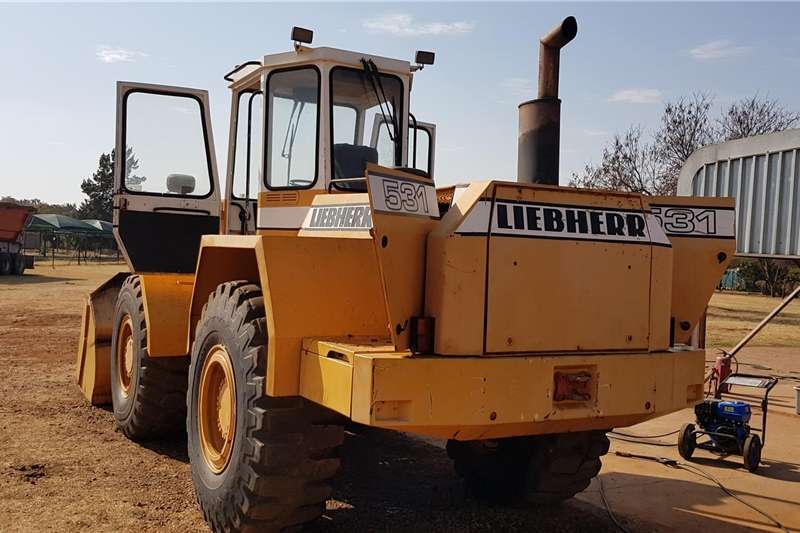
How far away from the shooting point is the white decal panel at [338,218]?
150 inches

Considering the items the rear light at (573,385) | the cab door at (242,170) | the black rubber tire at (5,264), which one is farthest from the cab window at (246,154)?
the black rubber tire at (5,264)

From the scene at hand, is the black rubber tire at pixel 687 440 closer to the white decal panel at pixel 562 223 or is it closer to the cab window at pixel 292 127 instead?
the white decal panel at pixel 562 223

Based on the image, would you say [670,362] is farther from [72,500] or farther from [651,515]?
[72,500]

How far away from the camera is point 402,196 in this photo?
140 inches

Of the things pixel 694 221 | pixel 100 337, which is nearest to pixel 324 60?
pixel 694 221

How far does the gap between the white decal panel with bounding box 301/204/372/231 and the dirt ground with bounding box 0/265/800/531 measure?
71.6 inches

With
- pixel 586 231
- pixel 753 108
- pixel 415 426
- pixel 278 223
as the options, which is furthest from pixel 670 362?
pixel 753 108

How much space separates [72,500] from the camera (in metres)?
4.93

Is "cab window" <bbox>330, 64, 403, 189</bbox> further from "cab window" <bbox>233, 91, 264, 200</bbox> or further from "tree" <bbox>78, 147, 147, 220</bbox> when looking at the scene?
"tree" <bbox>78, 147, 147, 220</bbox>

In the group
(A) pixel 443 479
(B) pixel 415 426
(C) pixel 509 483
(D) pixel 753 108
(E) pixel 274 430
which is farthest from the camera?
(D) pixel 753 108

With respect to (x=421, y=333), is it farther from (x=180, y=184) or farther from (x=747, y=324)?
(x=747, y=324)

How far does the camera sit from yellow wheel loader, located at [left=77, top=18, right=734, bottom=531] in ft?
11.8

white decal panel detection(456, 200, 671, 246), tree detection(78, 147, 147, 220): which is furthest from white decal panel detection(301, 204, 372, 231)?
tree detection(78, 147, 147, 220)

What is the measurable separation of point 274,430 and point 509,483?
1.95 meters
